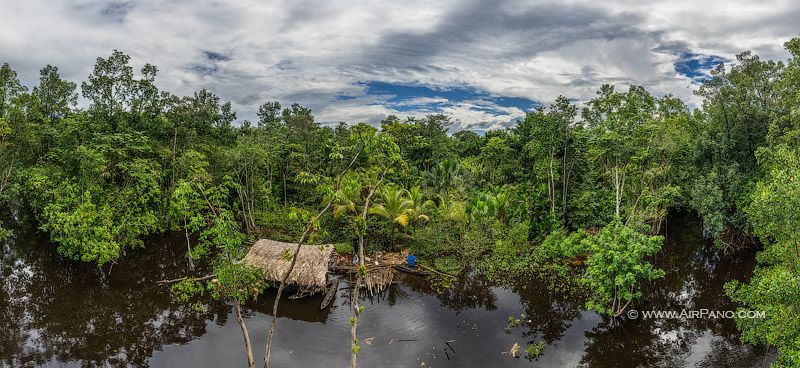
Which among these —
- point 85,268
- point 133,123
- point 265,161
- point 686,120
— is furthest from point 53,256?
point 686,120

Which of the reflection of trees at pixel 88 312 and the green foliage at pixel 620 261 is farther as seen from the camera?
the green foliage at pixel 620 261

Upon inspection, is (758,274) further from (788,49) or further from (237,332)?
(237,332)

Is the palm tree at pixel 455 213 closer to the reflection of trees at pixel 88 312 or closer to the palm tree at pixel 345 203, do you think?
the palm tree at pixel 345 203

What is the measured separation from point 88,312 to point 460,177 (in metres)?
18.6

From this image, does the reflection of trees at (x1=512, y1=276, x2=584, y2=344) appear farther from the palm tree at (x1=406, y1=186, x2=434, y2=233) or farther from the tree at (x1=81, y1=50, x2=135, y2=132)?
the tree at (x1=81, y1=50, x2=135, y2=132)

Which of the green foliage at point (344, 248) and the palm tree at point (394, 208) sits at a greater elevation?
the palm tree at point (394, 208)

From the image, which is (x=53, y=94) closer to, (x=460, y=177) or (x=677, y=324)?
(x=460, y=177)

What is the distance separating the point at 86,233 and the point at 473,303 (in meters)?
14.3

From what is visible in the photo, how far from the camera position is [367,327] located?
45.0 ft

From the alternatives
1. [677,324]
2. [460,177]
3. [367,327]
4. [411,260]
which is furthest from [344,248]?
Answer: [677,324]

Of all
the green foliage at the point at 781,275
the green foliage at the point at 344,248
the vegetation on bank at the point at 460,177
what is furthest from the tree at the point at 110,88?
the green foliage at the point at 781,275

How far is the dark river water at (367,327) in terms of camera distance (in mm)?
11859

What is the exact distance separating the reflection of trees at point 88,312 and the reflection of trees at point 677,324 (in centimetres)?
1227

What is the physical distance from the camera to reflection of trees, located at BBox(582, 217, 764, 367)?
1213 centimetres
